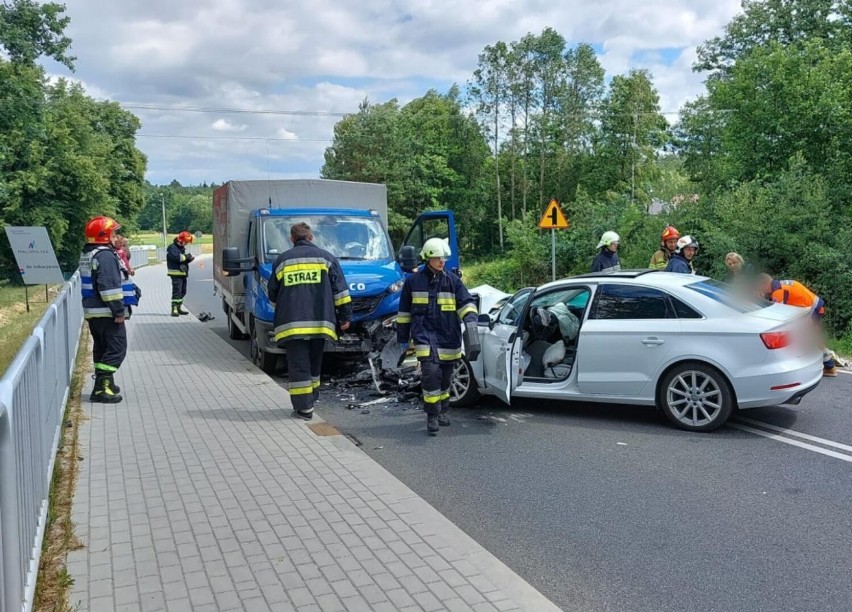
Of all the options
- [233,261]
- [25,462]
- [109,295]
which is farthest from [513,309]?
[25,462]

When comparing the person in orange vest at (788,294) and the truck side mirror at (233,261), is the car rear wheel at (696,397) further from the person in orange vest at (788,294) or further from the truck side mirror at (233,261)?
the truck side mirror at (233,261)

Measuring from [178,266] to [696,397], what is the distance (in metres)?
13.5

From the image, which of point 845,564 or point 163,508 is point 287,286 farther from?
point 845,564

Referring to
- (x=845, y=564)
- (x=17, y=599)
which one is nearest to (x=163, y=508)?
(x=17, y=599)

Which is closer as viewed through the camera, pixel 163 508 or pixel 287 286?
pixel 163 508

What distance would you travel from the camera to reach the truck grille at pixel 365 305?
10039mm

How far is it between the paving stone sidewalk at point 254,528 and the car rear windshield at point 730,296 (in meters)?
3.58

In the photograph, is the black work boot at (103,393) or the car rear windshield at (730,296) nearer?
the car rear windshield at (730,296)

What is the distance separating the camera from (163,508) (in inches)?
199

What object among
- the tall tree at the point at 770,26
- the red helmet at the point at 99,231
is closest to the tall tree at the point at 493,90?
the tall tree at the point at 770,26

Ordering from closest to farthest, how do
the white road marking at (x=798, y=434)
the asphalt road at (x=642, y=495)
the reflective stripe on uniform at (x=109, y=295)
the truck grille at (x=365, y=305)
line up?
the asphalt road at (x=642, y=495) → the white road marking at (x=798, y=434) → the reflective stripe on uniform at (x=109, y=295) → the truck grille at (x=365, y=305)

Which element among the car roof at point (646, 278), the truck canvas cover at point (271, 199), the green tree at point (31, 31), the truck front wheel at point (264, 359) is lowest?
the truck front wheel at point (264, 359)

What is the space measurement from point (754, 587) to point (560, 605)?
1.06 metres

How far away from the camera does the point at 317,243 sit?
11031 mm
